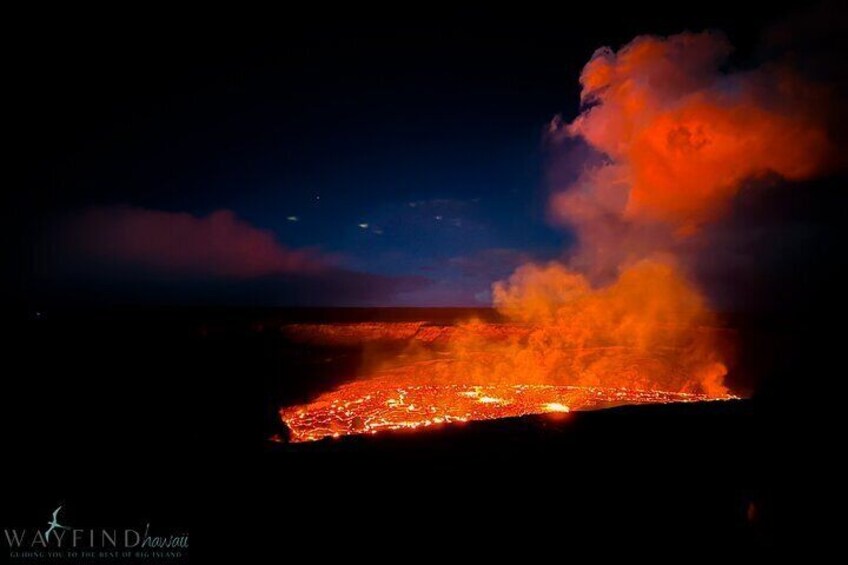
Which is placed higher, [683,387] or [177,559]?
[177,559]

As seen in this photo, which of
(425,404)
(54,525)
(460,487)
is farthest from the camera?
(425,404)

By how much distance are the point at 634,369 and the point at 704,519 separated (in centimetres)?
1754

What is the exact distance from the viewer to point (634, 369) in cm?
1870

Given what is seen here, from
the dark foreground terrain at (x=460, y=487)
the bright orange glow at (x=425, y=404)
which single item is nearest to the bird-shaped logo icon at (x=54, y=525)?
the dark foreground terrain at (x=460, y=487)

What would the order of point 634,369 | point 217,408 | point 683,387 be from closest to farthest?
point 217,408 → point 683,387 → point 634,369

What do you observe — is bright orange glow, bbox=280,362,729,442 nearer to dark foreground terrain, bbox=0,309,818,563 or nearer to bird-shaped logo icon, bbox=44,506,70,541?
dark foreground terrain, bbox=0,309,818,563

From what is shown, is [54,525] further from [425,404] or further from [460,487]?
[425,404]

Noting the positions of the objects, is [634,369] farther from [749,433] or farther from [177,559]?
[177,559]

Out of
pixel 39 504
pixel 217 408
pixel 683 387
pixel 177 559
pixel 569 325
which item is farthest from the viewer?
pixel 569 325

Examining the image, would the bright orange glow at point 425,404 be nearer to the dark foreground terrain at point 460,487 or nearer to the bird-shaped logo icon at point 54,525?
the dark foreground terrain at point 460,487

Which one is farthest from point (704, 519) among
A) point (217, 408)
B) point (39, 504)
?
point (217, 408)

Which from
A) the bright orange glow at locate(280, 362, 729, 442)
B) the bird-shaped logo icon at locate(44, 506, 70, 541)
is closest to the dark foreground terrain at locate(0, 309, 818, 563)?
the bird-shaped logo icon at locate(44, 506, 70, 541)

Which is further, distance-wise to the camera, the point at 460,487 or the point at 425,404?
the point at 425,404

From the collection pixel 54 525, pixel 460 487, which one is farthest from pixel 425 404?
pixel 54 525
